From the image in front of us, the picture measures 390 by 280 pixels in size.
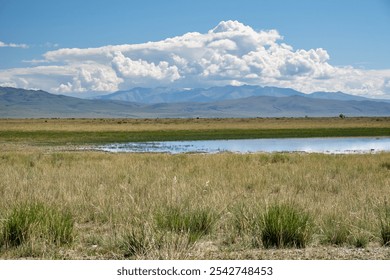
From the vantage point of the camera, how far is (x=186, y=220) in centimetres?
834

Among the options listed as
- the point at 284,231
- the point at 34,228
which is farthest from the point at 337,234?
the point at 34,228

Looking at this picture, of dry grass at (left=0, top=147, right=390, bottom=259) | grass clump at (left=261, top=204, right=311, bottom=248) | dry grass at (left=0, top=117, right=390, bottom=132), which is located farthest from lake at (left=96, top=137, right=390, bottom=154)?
grass clump at (left=261, top=204, right=311, bottom=248)

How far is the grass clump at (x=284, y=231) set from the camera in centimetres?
757

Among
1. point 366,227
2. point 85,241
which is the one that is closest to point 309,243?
point 366,227

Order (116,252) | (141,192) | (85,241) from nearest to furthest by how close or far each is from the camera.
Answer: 1. (116,252)
2. (85,241)
3. (141,192)

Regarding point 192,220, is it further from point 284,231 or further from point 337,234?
point 337,234

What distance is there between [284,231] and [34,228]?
3772 mm

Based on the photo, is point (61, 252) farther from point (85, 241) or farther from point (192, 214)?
point (192, 214)

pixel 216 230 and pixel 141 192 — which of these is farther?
pixel 141 192
